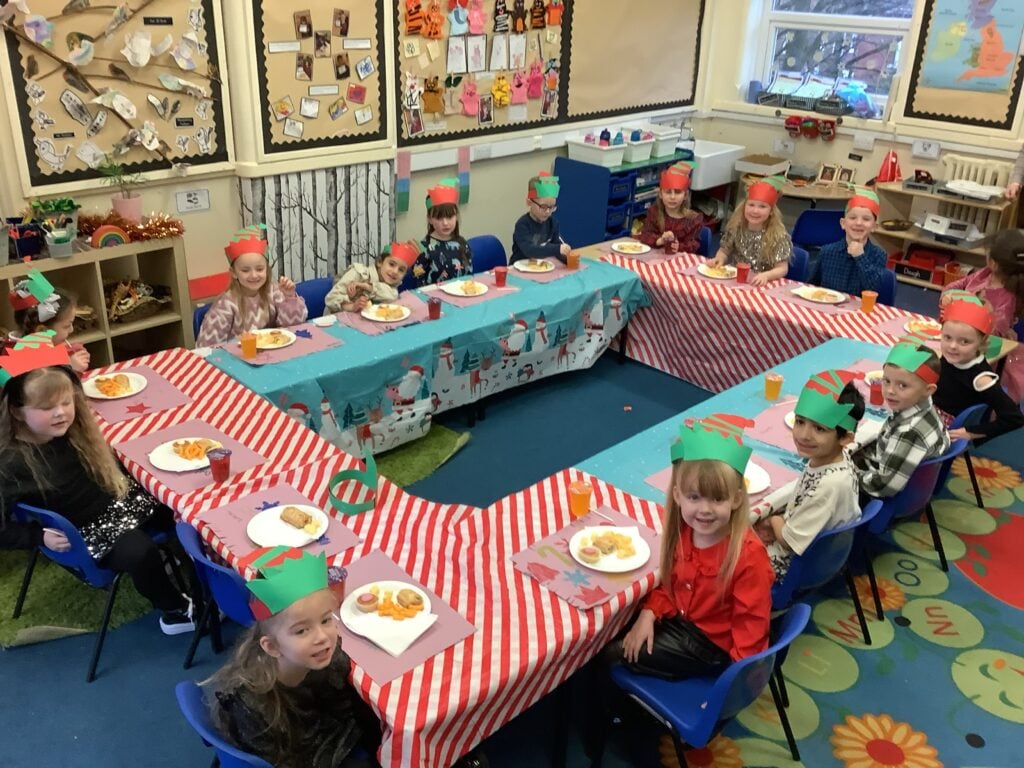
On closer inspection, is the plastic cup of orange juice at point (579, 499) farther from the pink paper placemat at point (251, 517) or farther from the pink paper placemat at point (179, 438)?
the pink paper placemat at point (179, 438)

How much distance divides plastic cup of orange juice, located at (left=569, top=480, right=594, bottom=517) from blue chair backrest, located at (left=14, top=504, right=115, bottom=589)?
175 cm

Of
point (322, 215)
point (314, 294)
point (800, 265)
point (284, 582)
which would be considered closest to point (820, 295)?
point (800, 265)

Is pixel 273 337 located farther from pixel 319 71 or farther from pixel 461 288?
pixel 319 71

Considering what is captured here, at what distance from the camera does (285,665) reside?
7.09 feet

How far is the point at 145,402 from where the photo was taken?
3648 millimetres

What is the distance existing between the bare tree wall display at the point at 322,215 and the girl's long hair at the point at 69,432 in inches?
119

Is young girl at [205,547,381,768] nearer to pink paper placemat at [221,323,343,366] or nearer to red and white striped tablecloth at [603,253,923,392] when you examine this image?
pink paper placemat at [221,323,343,366]

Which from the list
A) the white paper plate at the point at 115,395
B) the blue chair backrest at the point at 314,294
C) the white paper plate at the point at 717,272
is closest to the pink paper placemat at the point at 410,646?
the white paper plate at the point at 115,395

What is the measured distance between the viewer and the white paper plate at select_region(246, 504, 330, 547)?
273 cm

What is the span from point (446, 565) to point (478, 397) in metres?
2.42

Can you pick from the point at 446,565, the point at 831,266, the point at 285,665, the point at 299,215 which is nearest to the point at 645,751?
the point at 446,565

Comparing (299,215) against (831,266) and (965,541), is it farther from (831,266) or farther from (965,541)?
(965,541)

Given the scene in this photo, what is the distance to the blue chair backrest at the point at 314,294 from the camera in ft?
16.1

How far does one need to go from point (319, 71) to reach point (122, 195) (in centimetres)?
166
